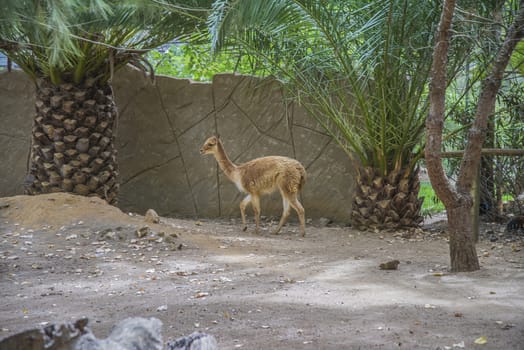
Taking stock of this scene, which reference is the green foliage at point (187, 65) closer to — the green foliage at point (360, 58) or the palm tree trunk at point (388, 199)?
the green foliage at point (360, 58)

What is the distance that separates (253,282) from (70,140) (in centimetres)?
361

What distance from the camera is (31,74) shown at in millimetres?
7867

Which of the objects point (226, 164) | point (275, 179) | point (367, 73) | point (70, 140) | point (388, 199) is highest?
point (367, 73)

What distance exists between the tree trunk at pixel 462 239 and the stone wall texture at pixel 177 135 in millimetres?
4134

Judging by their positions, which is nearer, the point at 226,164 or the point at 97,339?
the point at 97,339

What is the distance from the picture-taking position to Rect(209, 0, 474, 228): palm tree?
684 cm

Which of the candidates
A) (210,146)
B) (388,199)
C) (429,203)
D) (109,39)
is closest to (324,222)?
(388,199)

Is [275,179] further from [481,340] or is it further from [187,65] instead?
[187,65]

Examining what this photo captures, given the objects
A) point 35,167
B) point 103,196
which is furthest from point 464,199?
point 35,167

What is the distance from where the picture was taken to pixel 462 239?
5.18 m

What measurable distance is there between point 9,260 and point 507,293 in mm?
3902

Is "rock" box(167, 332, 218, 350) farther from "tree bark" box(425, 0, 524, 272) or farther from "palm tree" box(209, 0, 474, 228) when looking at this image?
"palm tree" box(209, 0, 474, 228)

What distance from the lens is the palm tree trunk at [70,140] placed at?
7.81 metres

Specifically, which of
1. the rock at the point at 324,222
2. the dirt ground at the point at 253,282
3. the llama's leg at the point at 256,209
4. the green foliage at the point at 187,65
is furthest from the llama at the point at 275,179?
the green foliage at the point at 187,65
